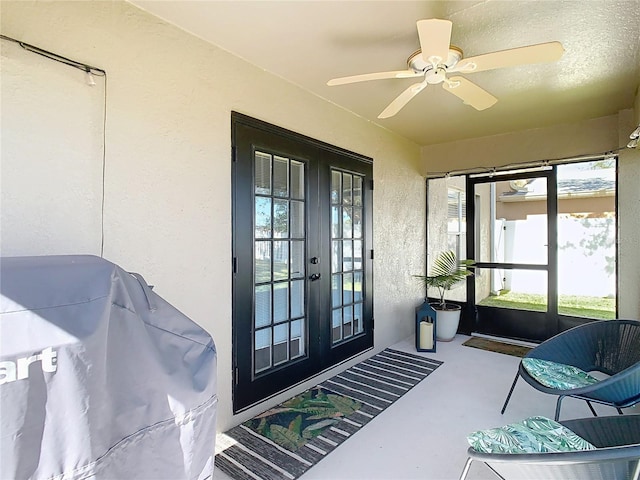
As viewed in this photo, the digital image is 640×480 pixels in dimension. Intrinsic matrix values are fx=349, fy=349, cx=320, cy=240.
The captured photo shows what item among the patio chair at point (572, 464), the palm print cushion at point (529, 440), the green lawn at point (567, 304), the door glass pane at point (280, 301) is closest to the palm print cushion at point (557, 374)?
the palm print cushion at point (529, 440)

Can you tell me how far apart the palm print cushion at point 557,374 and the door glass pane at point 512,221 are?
82.7 inches

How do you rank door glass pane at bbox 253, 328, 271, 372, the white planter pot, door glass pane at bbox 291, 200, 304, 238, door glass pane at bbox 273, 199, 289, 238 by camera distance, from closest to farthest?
door glass pane at bbox 253, 328, 271, 372 → door glass pane at bbox 273, 199, 289, 238 → door glass pane at bbox 291, 200, 304, 238 → the white planter pot

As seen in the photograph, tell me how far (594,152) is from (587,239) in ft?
3.21

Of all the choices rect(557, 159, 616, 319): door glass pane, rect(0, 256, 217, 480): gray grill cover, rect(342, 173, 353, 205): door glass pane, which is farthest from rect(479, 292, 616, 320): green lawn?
rect(0, 256, 217, 480): gray grill cover

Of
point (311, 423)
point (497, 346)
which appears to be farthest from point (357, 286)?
point (497, 346)

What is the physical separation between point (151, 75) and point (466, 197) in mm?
4050

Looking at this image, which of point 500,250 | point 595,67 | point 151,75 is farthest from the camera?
point 500,250

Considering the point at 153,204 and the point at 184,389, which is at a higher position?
the point at 153,204

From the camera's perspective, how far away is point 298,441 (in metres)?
2.27

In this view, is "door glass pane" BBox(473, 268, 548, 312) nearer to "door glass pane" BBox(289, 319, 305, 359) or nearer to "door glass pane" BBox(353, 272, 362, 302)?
"door glass pane" BBox(353, 272, 362, 302)

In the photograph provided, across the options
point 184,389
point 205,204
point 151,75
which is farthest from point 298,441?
point 151,75

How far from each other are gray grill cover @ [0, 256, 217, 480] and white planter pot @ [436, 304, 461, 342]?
3644 mm

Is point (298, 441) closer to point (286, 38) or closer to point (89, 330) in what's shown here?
point (89, 330)

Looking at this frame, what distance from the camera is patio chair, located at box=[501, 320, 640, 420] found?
2.00 metres
